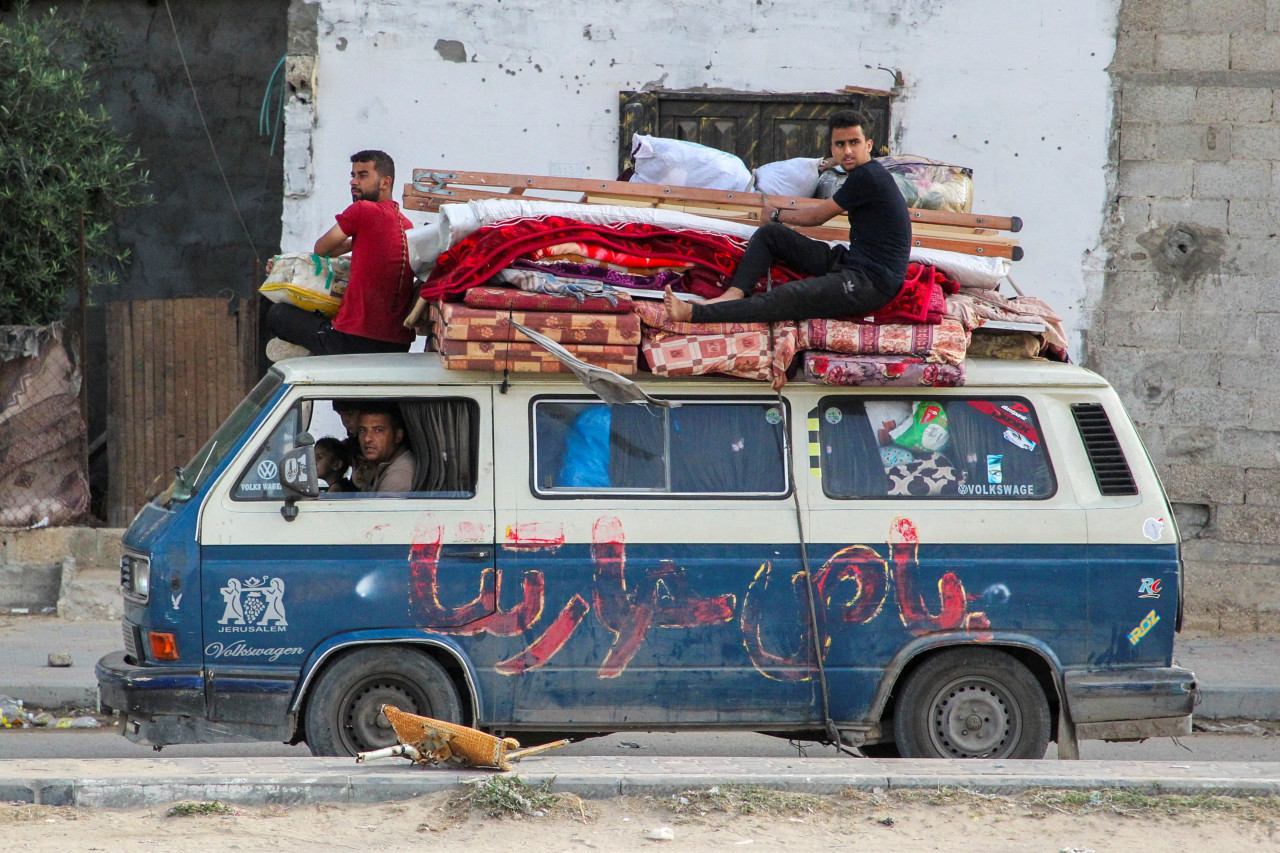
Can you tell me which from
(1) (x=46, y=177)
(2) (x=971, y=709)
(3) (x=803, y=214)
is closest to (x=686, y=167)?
(3) (x=803, y=214)

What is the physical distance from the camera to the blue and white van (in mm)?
5188

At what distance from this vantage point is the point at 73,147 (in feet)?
31.1

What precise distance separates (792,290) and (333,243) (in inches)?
92.2

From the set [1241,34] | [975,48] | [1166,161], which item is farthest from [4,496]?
Result: [1241,34]

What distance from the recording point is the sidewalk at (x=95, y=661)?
7395 mm

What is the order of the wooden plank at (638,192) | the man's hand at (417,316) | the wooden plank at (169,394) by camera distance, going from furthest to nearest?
the wooden plank at (169,394) < the wooden plank at (638,192) < the man's hand at (417,316)

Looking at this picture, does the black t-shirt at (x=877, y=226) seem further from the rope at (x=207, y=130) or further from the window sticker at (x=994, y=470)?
the rope at (x=207, y=130)

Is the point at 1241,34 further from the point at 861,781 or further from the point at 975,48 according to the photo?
the point at 861,781

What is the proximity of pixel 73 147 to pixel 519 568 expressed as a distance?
615cm

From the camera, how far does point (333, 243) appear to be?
20.8ft

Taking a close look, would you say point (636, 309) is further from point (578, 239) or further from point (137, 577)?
point (137, 577)

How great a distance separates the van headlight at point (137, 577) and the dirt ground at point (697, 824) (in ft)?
2.97

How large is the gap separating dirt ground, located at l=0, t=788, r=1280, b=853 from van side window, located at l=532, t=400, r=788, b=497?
4.08 feet

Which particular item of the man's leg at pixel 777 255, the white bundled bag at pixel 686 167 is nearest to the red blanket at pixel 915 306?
the man's leg at pixel 777 255
